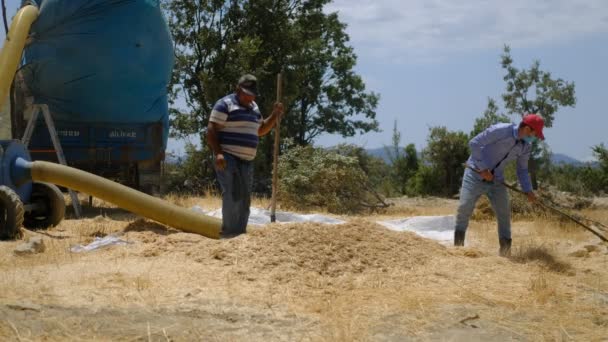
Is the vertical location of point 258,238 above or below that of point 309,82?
below

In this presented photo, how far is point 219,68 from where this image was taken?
18781 mm

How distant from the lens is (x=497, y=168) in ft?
23.4

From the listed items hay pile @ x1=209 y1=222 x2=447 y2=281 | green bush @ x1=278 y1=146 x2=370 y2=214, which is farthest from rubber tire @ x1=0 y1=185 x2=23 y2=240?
green bush @ x1=278 y1=146 x2=370 y2=214

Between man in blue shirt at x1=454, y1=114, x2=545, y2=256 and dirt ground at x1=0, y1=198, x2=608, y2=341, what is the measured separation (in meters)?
0.54

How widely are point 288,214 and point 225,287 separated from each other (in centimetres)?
503

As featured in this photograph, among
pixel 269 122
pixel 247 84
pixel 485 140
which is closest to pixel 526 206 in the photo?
pixel 485 140

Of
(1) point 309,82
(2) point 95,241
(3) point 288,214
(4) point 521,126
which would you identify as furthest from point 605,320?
(1) point 309,82

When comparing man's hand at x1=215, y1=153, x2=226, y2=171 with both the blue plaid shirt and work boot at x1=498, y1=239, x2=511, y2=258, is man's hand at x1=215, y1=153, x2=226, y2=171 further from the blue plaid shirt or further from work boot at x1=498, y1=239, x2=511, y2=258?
work boot at x1=498, y1=239, x2=511, y2=258

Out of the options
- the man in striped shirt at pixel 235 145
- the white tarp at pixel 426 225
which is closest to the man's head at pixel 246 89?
the man in striped shirt at pixel 235 145

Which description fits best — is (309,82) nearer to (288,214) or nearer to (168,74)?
(168,74)

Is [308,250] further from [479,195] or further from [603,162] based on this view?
[603,162]

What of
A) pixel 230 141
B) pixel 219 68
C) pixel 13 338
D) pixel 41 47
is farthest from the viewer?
pixel 219 68

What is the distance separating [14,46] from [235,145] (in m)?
4.97

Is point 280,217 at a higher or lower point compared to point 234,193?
lower
